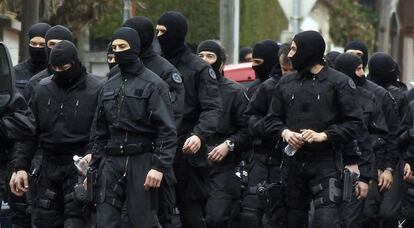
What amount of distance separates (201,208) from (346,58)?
2.36m

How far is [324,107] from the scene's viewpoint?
1288 cm

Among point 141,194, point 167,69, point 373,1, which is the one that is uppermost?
point 167,69

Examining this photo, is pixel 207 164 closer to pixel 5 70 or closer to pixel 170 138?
pixel 170 138

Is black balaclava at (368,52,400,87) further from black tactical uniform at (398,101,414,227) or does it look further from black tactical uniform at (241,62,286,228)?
black tactical uniform at (241,62,286,228)

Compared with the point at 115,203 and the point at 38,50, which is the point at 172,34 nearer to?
the point at 38,50

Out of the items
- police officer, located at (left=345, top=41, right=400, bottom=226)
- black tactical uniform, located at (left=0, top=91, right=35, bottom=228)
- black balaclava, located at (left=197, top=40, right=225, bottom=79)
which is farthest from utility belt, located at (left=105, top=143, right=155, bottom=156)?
police officer, located at (left=345, top=41, right=400, bottom=226)

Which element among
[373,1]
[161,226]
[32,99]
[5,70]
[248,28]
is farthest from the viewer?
[373,1]

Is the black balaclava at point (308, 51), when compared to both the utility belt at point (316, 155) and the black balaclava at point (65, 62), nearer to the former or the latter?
the utility belt at point (316, 155)

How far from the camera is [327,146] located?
12.9 m

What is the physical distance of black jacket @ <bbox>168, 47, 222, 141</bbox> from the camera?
1388cm

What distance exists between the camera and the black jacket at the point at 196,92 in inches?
546

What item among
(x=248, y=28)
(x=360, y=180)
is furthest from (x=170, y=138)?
(x=248, y=28)

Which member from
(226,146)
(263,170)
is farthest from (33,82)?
(263,170)

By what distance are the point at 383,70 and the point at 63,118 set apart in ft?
14.8
